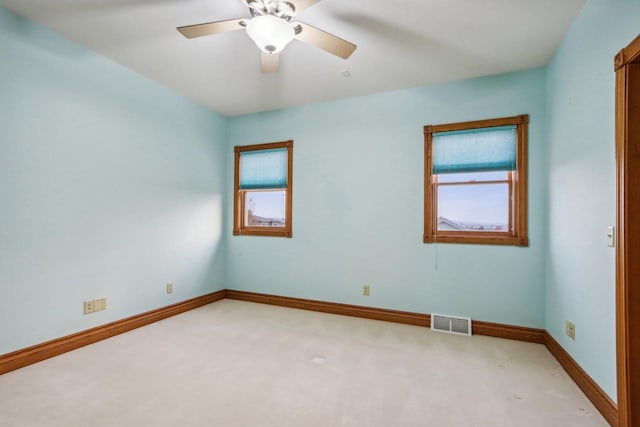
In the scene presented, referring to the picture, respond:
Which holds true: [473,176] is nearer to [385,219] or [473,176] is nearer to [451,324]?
[385,219]

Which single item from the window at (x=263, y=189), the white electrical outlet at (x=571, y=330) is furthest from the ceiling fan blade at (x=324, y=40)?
the white electrical outlet at (x=571, y=330)

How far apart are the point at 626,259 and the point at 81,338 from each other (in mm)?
4061

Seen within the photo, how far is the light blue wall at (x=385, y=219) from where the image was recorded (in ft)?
9.96

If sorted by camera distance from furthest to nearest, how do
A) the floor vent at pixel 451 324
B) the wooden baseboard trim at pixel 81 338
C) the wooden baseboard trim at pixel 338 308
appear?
the wooden baseboard trim at pixel 338 308, the floor vent at pixel 451 324, the wooden baseboard trim at pixel 81 338

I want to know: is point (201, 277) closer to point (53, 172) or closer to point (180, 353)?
point (180, 353)

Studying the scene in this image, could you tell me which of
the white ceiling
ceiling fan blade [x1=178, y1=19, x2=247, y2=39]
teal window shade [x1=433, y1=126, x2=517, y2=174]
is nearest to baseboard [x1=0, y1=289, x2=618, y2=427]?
teal window shade [x1=433, y1=126, x2=517, y2=174]

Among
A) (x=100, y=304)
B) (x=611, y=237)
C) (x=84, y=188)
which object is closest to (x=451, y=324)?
(x=611, y=237)

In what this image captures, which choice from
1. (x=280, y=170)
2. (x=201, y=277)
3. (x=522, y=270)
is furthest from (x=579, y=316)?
(x=201, y=277)

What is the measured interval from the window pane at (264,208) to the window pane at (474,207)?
2.15m

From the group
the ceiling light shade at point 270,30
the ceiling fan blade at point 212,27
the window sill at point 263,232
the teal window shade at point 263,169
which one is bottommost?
the window sill at point 263,232

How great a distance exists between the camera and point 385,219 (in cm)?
360

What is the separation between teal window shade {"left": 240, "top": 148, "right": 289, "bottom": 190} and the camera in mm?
4270

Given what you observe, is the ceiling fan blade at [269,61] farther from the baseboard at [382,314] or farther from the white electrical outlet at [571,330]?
the white electrical outlet at [571,330]

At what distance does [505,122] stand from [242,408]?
3.43 m
